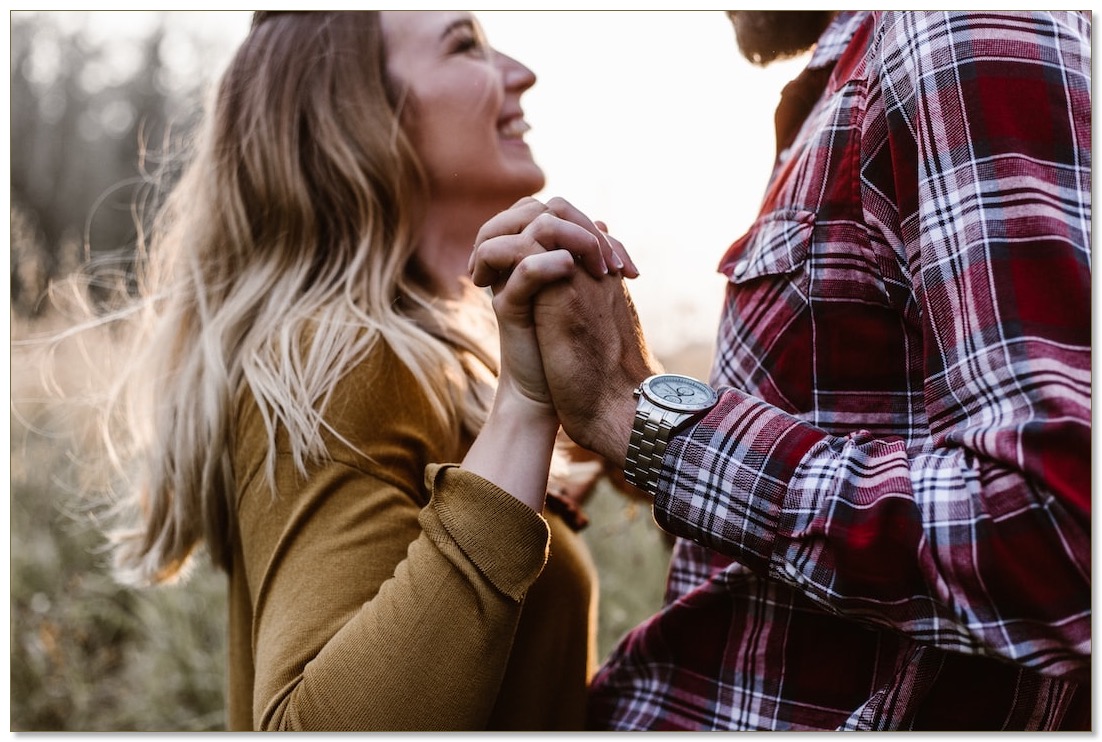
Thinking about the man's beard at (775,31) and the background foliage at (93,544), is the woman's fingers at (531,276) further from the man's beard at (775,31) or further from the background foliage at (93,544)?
the background foliage at (93,544)

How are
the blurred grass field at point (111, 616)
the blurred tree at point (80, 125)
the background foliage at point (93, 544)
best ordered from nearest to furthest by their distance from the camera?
1. the blurred tree at point (80, 125)
2. the background foliage at point (93, 544)
3. the blurred grass field at point (111, 616)

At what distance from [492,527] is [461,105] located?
62 centimetres

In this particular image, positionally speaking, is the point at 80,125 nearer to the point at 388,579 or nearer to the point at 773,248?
the point at 388,579

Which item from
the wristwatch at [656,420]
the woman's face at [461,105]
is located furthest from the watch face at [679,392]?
the woman's face at [461,105]

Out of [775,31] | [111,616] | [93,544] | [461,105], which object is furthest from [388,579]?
[93,544]

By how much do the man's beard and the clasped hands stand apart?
→ 473 millimetres

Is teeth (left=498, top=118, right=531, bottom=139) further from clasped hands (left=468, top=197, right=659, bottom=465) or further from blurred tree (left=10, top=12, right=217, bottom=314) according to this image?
blurred tree (left=10, top=12, right=217, bottom=314)

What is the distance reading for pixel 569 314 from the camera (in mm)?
870

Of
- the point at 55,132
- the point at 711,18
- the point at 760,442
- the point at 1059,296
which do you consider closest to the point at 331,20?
the point at 711,18

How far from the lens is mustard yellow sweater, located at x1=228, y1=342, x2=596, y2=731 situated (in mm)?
845

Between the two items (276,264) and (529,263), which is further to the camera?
(276,264)

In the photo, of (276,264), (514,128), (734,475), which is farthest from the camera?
(514,128)

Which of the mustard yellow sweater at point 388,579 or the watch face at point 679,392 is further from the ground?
the watch face at point 679,392

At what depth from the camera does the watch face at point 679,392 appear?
2.63 ft
